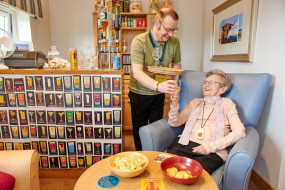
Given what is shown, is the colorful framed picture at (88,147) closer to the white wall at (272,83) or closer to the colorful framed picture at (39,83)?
the colorful framed picture at (39,83)

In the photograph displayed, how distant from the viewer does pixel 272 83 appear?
5.24 ft

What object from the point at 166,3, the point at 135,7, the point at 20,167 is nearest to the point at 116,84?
the point at 20,167

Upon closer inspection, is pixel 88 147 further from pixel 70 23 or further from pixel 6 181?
pixel 70 23

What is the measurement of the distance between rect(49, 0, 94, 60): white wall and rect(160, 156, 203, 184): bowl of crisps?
331cm

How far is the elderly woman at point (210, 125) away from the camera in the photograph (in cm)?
131

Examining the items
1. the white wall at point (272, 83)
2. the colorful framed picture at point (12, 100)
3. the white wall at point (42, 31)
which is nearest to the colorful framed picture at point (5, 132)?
the colorful framed picture at point (12, 100)

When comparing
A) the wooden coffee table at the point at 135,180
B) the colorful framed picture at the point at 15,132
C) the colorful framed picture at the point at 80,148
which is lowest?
the colorful framed picture at the point at 80,148

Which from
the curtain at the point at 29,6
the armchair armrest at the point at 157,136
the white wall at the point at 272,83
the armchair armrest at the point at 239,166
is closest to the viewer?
the armchair armrest at the point at 239,166

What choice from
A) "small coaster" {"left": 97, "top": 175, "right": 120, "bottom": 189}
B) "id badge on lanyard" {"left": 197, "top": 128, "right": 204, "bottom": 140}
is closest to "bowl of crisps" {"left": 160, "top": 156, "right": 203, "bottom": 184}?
"small coaster" {"left": 97, "top": 175, "right": 120, "bottom": 189}

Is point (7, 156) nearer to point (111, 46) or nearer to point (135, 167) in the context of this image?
point (135, 167)

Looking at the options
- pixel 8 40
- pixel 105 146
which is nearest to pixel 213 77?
pixel 105 146

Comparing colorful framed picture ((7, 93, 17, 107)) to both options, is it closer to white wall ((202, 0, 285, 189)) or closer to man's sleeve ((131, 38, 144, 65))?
man's sleeve ((131, 38, 144, 65))

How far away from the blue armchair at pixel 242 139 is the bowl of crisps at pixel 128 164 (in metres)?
0.34

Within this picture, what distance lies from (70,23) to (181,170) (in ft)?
11.9
